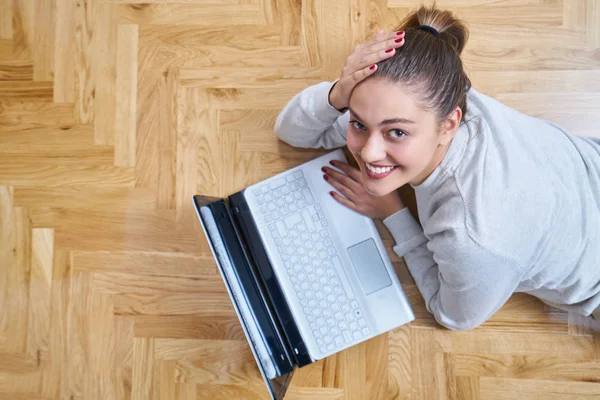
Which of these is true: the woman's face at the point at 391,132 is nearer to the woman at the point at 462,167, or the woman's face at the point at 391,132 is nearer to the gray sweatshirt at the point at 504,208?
the woman at the point at 462,167

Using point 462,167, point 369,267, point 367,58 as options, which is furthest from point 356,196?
point 367,58

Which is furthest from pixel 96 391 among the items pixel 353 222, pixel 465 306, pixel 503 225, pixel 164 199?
pixel 503 225

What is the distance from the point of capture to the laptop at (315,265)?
110 centimetres

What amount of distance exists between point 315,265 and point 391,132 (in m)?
0.43

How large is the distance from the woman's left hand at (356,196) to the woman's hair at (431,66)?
35cm

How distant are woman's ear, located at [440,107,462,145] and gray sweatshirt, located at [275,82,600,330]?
2.9 inches

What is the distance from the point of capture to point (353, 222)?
1.13 metres

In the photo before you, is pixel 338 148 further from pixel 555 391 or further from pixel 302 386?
pixel 555 391

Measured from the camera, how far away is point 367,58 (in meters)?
0.81

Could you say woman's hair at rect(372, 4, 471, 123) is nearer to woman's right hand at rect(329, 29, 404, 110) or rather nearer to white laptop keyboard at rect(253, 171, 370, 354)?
woman's right hand at rect(329, 29, 404, 110)

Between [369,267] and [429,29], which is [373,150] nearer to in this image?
[429,29]

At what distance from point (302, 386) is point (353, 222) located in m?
0.42

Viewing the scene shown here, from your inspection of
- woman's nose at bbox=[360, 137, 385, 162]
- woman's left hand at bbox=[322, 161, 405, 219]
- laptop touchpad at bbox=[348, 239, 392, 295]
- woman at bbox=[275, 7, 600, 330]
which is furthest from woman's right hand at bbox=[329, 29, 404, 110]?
laptop touchpad at bbox=[348, 239, 392, 295]

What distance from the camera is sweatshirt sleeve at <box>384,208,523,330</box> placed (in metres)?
0.88
